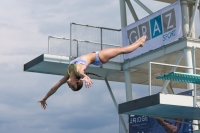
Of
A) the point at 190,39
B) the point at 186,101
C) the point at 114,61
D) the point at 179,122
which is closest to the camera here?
the point at 186,101

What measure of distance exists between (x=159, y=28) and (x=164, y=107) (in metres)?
5.75

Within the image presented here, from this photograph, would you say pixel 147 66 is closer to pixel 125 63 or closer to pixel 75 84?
pixel 125 63

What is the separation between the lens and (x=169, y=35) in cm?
2633

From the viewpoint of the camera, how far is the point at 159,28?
27094 mm

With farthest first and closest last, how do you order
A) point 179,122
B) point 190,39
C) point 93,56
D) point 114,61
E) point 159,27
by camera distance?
point 114,61 → point 159,27 → point 190,39 → point 179,122 → point 93,56

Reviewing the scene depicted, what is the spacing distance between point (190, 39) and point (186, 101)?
4.24 m

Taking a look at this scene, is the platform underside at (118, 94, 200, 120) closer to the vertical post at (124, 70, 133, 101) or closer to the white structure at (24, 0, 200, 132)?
the white structure at (24, 0, 200, 132)

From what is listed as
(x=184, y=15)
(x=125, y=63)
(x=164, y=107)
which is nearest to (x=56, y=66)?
(x=125, y=63)

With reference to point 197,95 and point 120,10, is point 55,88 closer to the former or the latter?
point 197,95

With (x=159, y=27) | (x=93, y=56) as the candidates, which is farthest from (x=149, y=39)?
(x=93, y=56)

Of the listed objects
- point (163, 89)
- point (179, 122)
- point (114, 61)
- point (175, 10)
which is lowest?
point (179, 122)

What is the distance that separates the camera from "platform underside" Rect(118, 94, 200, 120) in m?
21.9

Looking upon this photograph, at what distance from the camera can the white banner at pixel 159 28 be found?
26047mm

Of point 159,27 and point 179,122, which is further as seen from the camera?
point 159,27
